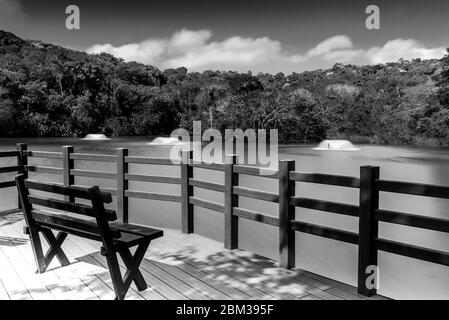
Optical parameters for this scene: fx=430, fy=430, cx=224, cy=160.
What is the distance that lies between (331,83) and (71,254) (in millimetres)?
55217

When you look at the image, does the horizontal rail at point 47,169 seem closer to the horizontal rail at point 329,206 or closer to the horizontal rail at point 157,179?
the horizontal rail at point 157,179

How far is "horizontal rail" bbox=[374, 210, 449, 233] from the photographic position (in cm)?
299

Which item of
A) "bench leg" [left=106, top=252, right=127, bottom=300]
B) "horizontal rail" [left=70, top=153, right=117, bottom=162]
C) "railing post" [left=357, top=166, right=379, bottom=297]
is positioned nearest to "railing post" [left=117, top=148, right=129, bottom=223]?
"horizontal rail" [left=70, top=153, right=117, bottom=162]

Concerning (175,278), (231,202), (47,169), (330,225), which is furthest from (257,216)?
(330,225)

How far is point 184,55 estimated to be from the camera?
83000 millimetres

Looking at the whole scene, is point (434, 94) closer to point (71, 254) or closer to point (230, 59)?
point (71, 254)

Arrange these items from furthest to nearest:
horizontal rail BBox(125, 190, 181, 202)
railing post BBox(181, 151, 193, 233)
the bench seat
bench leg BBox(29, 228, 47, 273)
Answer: horizontal rail BBox(125, 190, 181, 202) → railing post BBox(181, 151, 193, 233) → bench leg BBox(29, 228, 47, 273) → the bench seat

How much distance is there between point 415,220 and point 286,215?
122cm

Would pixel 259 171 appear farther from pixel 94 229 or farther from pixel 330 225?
pixel 330 225

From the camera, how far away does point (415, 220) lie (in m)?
3.13

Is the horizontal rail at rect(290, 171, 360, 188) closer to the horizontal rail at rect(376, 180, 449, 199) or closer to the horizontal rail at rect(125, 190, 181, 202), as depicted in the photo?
the horizontal rail at rect(376, 180, 449, 199)

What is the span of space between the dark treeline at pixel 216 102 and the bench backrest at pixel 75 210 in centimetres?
3059

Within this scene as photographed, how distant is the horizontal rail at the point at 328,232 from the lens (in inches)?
139

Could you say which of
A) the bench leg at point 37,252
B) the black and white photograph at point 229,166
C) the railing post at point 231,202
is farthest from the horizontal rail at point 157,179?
the bench leg at point 37,252
